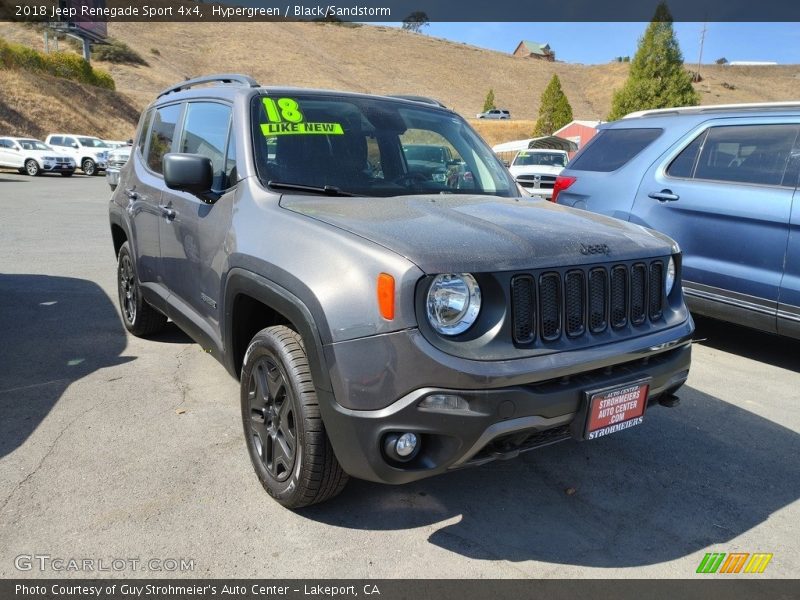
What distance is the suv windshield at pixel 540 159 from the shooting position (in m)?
19.1

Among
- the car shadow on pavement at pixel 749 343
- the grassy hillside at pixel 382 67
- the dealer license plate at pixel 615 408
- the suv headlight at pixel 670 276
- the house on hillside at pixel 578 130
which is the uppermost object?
the grassy hillside at pixel 382 67

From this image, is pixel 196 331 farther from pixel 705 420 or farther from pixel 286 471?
pixel 705 420

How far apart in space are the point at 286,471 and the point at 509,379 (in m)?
1.12

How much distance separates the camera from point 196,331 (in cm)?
372

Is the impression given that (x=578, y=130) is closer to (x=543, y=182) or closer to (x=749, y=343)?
(x=543, y=182)

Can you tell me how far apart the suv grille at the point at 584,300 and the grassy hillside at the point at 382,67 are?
213ft

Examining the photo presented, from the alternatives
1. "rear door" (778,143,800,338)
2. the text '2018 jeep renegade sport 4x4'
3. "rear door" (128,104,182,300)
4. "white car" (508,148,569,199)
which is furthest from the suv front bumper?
"white car" (508,148,569,199)

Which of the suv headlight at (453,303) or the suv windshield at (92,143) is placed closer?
the suv headlight at (453,303)

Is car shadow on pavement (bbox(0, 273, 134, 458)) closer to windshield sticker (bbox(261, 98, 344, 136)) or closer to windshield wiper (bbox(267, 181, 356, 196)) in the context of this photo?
windshield wiper (bbox(267, 181, 356, 196))

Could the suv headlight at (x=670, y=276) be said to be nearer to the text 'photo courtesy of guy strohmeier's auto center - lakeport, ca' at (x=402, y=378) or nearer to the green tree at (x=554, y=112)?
the text 'photo courtesy of guy strohmeier's auto center - lakeport, ca' at (x=402, y=378)

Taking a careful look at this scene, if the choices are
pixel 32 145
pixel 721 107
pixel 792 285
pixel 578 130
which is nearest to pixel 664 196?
pixel 721 107

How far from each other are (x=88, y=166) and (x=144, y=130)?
1024 inches

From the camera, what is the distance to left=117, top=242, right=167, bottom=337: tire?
4.93 metres

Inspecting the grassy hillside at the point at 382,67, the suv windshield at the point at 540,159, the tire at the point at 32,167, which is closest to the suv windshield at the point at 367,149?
the suv windshield at the point at 540,159
